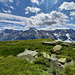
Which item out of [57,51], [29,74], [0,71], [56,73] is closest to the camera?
[29,74]

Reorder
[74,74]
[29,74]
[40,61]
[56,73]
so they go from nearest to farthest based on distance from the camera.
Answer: [74,74], [29,74], [56,73], [40,61]

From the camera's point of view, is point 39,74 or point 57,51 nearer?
point 39,74

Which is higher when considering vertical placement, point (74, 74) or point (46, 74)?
point (74, 74)

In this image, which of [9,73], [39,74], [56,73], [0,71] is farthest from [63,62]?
[0,71]

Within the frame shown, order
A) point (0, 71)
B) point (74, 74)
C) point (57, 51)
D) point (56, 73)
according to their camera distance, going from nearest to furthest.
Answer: point (74, 74) < point (0, 71) < point (56, 73) < point (57, 51)

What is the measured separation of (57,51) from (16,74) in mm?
29794

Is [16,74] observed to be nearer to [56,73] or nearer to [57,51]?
[56,73]

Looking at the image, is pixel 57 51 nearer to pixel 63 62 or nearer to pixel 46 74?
pixel 63 62

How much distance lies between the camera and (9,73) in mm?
15539

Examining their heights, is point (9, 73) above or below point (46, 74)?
above

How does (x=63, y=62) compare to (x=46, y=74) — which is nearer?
(x=46, y=74)

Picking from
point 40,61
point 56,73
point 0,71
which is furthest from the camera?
point 40,61

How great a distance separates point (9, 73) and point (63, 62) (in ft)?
62.3

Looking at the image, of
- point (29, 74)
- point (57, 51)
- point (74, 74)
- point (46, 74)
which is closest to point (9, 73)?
point (29, 74)
